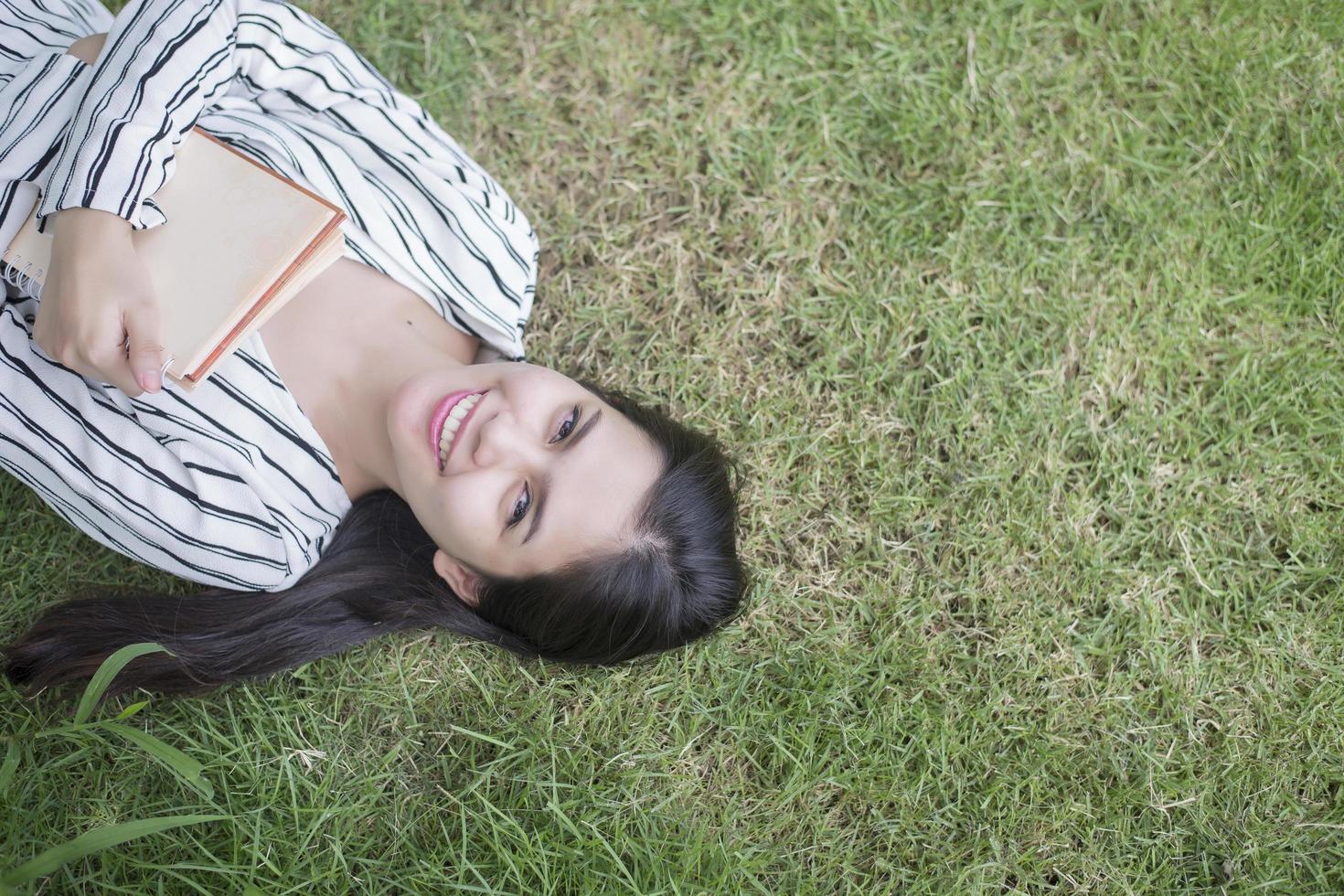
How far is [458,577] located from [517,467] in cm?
39

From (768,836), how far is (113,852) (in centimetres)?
156

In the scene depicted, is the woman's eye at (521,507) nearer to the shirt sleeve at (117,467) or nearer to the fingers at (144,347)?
the shirt sleeve at (117,467)

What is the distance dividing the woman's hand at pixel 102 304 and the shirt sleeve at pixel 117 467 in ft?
0.60

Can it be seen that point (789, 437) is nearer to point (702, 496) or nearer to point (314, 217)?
point (702, 496)

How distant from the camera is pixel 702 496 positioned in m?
2.11

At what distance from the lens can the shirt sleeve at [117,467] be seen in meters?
2.03

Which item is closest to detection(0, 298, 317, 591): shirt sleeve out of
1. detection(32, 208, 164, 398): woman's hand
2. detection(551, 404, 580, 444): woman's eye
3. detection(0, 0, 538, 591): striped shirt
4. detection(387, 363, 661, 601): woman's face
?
detection(0, 0, 538, 591): striped shirt

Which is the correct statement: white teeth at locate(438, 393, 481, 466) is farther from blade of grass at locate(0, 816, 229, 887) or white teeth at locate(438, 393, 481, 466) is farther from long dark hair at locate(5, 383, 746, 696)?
blade of grass at locate(0, 816, 229, 887)

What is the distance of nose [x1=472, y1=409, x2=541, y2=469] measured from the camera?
192 cm

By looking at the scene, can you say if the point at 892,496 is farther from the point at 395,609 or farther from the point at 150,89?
the point at 150,89

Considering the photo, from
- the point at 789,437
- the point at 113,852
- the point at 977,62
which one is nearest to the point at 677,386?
the point at 789,437

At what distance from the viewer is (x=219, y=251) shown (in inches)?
72.1

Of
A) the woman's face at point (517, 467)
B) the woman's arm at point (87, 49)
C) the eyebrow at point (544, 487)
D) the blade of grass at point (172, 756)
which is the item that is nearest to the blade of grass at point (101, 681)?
the blade of grass at point (172, 756)

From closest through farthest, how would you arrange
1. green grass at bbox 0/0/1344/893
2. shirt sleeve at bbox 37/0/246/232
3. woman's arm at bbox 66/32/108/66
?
shirt sleeve at bbox 37/0/246/232 < woman's arm at bbox 66/32/108/66 < green grass at bbox 0/0/1344/893
